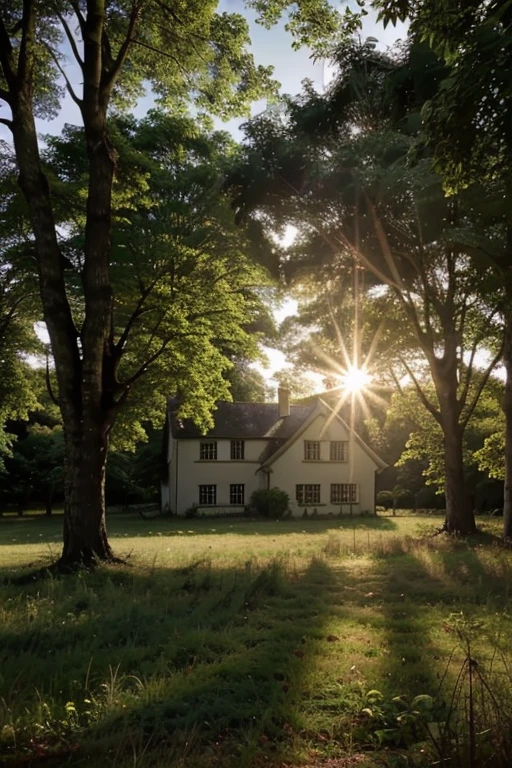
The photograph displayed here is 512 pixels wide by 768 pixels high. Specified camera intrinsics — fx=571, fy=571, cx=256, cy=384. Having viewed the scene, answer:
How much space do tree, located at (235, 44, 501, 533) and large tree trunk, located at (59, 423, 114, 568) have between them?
9.05 metres

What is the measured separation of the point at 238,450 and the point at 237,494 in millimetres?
3324

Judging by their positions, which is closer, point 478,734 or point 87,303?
point 478,734

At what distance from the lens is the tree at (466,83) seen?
17.2 feet

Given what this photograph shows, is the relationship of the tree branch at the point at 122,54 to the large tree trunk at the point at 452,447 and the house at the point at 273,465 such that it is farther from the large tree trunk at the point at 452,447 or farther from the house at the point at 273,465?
the house at the point at 273,465

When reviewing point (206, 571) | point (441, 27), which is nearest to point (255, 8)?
point (441, 27)

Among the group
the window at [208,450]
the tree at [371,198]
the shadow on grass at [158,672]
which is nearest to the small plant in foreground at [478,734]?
the shadow on grass at [158,672]

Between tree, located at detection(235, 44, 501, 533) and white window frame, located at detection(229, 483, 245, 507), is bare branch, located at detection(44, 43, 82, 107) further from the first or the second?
white window frame, located at detection(229, 483, 245, 507)

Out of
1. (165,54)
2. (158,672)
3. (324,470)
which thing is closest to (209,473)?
(324,470)

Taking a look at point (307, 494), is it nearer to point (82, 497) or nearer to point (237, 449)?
point (237, 449)

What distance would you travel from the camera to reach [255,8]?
11.8 metres

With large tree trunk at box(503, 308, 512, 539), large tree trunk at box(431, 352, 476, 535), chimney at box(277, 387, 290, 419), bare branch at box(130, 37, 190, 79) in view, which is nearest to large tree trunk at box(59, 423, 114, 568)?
bare branch at box(130, 37, 190, 79)

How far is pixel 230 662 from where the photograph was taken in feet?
17.2

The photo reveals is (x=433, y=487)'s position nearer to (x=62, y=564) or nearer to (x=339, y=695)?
(x=62, y=564)

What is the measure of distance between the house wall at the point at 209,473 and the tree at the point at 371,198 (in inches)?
998
